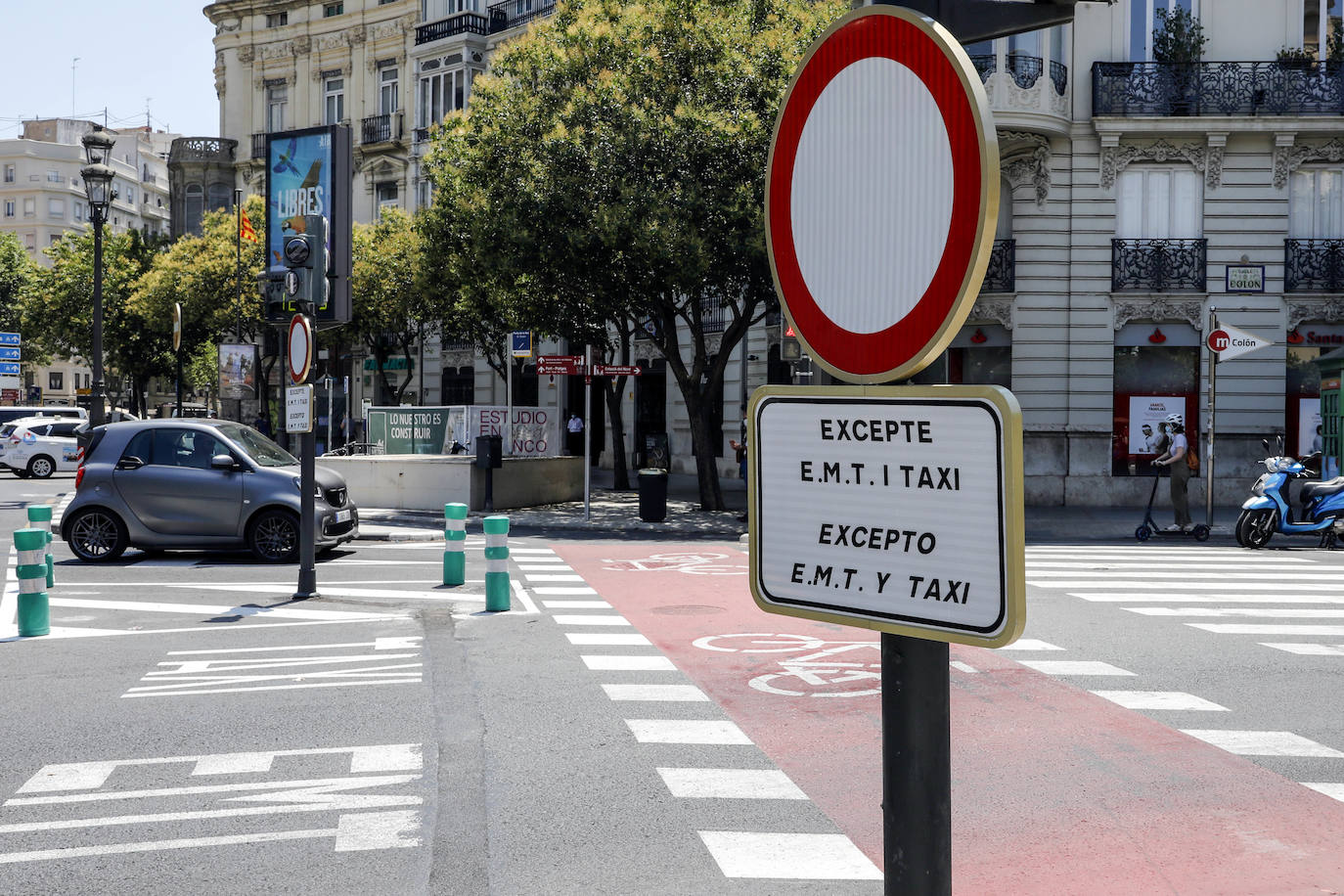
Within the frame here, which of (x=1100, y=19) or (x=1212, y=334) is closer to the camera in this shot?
(x=1212, y=334)

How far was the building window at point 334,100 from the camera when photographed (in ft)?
174

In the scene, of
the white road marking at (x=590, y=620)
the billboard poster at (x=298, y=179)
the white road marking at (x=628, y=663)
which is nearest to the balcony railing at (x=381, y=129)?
the billboard poster at (x=298, y=179)

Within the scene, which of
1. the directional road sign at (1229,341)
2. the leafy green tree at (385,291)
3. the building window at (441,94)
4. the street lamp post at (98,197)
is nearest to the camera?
the directional road sign at (1229,341)

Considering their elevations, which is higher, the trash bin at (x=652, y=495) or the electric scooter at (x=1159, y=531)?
the trash bin at (x=652, y=495)

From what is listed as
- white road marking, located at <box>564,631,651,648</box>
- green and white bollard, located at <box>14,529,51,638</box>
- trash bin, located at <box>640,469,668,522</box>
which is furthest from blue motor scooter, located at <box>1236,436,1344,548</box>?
green and white bollard, located at <box>14,529,51,638</box>

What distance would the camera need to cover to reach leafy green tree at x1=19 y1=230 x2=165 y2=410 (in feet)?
189

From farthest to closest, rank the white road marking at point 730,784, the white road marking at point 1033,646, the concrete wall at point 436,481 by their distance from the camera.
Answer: the concrete wall at point 436,481 < the white road marking at point 1033,646 < the white road marking at point 730,784

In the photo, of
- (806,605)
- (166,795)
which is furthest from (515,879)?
(806,605)

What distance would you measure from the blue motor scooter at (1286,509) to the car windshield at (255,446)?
526 inches

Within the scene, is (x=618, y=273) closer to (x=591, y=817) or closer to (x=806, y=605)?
(x=591, y=817)

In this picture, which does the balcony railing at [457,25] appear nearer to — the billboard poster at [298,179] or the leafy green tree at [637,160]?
the leafy green tree at [637,160]

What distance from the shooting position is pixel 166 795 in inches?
237

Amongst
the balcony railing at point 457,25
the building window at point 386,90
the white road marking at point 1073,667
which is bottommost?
the white road marking at point 1073,667

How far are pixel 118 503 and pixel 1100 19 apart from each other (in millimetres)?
21852
